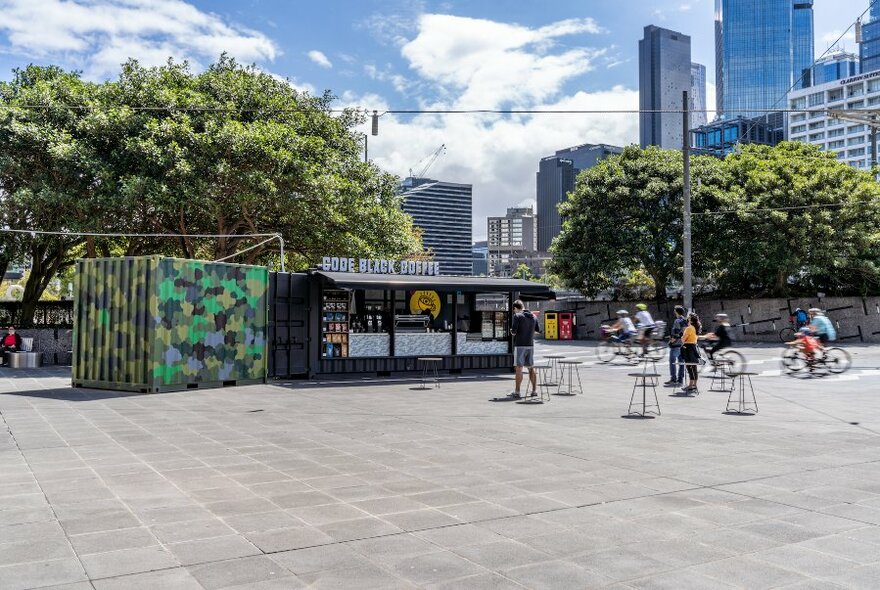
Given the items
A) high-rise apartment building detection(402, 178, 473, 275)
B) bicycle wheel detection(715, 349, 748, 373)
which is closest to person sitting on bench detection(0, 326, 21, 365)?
bicycle wheel detection(715, 349, 748, 373)

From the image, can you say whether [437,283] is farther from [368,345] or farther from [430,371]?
[430,371]

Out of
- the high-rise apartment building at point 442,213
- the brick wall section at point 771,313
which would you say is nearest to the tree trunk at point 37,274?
the brick wall section at point 771,313

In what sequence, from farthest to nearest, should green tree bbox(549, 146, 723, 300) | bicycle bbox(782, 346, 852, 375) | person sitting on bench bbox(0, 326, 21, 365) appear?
1. green tree bbox(549, 146, 723, 300)
2. person sitting on bench bbox(0, 326, 21, 365)
3. bicycle bbox(782, 346, 852, 375)

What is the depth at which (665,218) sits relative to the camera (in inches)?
1479

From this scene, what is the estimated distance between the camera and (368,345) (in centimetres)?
1920

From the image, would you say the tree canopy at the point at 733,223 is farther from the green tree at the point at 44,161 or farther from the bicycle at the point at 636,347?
the green tree at the point at 44,161

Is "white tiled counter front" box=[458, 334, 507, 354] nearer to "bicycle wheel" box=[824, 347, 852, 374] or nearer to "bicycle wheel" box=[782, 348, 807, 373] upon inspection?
"bicycle wheel" box=[782, 348, 807, 373]

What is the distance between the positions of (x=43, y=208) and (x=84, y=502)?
19.6m

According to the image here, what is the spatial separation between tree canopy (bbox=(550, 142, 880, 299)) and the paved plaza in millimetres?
23560

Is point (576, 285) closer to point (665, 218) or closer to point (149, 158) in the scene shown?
point (665, 218)

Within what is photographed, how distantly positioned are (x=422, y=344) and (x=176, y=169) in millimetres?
9665

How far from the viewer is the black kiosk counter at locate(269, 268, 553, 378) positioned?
721 inches

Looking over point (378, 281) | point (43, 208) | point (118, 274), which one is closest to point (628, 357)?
point (378, 281)

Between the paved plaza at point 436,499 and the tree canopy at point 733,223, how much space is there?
23.6 meters
